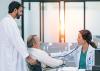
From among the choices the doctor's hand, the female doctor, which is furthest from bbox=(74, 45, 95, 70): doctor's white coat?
the doctor's hand

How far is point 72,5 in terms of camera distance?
6.40 meters

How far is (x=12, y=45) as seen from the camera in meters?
3.79

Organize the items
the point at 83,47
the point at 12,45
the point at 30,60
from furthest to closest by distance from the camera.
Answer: the point at 83,47 → the point at 12,45 → the point at 30,60

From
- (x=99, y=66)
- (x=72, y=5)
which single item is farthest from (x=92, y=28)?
(x=99, y=66)

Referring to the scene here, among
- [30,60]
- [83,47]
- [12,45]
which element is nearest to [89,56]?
[83,47]

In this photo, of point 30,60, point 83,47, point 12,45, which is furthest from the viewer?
point 83,47

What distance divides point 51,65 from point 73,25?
2.66 metres

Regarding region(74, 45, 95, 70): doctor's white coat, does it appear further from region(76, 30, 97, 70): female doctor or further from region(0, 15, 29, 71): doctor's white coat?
region(0, 15, 29, 71): doctor's white coat

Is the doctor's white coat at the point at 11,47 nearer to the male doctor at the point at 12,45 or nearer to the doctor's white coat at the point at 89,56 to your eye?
the male doctor at the point at 12,45

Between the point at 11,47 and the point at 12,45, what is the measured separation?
31 millimetres

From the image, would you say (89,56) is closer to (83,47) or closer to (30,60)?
(83,47)

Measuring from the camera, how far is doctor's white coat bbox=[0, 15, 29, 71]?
12.1 ft

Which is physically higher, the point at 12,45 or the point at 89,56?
the point at 12,45

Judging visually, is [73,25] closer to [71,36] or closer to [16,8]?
[71,36]
